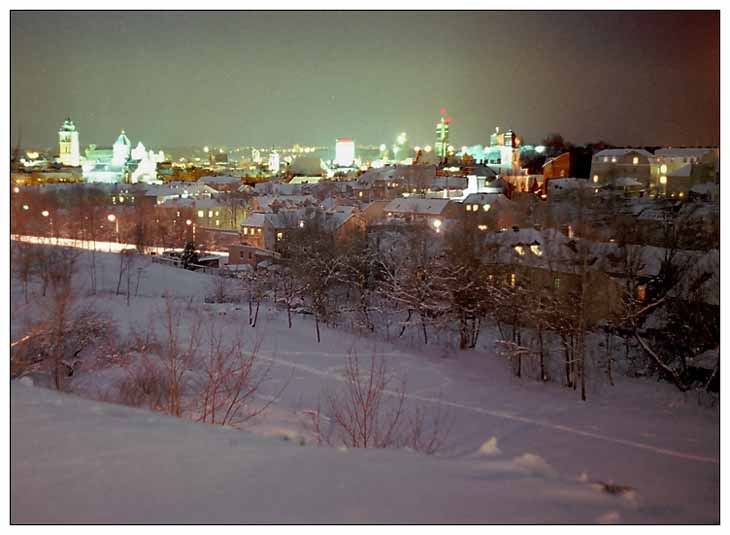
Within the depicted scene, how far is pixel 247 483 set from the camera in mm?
1483

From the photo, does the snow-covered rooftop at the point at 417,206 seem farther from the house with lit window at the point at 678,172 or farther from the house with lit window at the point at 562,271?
the house with lit window at the point at 562,271

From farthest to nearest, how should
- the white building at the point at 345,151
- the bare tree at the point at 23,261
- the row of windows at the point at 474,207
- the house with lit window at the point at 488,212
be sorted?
the white building at the point at 345,151, the row of windows at the point at 474,207, the house with lit window at the point at 488,212, the bare tree at the point at 23,261

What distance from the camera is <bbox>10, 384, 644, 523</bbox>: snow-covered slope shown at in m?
1.37

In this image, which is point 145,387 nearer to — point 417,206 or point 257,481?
point 257,481

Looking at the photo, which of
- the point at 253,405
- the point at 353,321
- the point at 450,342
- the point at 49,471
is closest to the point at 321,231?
the point at 353,321

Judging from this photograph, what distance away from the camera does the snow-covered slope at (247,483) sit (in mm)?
1372

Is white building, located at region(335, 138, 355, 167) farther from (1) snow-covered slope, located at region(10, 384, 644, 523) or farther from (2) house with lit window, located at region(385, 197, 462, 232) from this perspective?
(1) snow-covered slope, located at region(10, 384, 644, 523)

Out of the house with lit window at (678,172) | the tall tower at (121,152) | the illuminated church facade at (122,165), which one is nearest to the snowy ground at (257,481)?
the house with lit window at (678,172)

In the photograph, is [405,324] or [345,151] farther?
[345,151]

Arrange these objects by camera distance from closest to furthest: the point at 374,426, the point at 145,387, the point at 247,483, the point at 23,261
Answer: the point at 247,483 < the point at 23,261 < the point at 145,387 < the point at 374,426

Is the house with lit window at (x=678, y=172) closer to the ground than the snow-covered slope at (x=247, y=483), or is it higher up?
higher up

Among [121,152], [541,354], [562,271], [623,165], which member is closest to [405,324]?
[541,354]

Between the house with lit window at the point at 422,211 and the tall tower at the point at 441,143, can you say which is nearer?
the house with lit window at the point at 422,211
